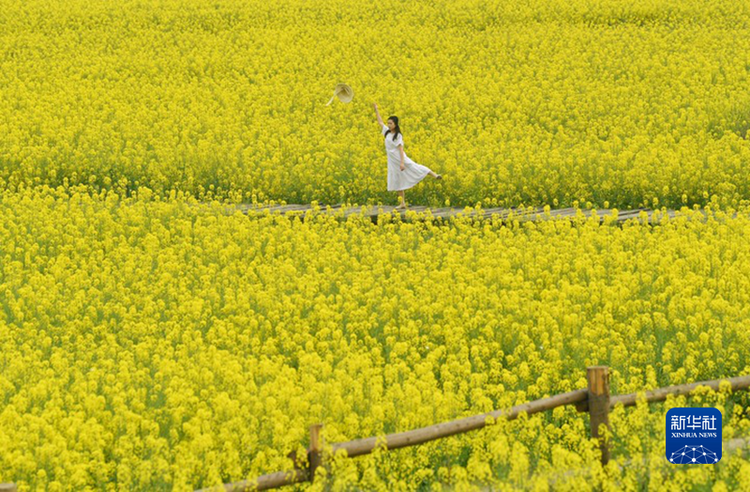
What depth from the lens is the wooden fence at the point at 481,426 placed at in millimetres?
6305

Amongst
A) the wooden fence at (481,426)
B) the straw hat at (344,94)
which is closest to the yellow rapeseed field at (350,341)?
the wooden fence at (481,426)

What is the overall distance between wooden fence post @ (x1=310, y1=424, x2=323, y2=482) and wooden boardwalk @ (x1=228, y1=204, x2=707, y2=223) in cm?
853

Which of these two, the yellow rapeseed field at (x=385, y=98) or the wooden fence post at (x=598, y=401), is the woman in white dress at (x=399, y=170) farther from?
the wooden fence post at (x=598, y=401)

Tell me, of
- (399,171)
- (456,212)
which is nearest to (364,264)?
(456,212)

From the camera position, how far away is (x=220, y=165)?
19.6 m

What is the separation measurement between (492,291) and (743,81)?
14.7m

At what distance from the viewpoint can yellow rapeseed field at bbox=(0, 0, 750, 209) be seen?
17.9m

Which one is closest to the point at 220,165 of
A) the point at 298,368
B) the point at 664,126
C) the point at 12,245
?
the point at 12,245

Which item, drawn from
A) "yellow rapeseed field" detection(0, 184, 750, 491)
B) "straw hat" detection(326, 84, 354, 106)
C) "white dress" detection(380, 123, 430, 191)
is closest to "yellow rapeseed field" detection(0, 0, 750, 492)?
"yellow rapeseed field" detection(0, 184, 750, 491)

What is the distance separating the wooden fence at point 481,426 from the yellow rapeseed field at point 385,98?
9.50 meters

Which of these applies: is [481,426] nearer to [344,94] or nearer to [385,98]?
[344,94]

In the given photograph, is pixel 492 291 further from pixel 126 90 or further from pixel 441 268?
pixel 126 90

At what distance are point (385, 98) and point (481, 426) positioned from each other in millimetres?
18047

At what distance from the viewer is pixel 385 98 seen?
79.7 ft
